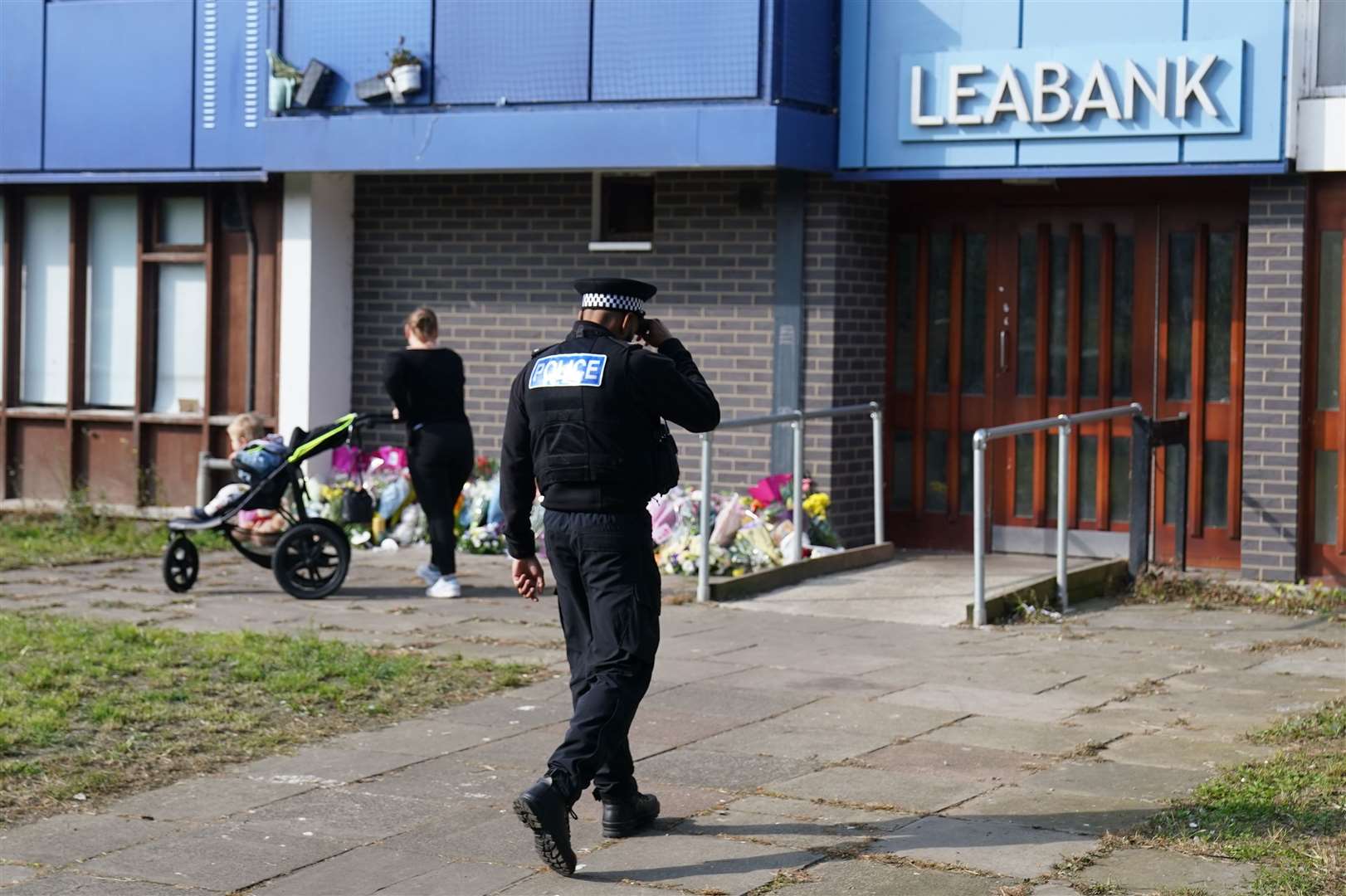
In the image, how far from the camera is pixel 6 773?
7086 millimetres

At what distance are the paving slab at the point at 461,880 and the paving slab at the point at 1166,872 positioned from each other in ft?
5.84

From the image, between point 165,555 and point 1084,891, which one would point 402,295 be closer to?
point 165,555

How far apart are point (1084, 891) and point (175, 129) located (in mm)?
11119

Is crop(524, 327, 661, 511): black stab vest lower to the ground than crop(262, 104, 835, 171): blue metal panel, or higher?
lower

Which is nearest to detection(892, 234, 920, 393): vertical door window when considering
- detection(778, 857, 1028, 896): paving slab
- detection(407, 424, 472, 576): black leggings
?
detection(407, 424, 472, 576): black leggings

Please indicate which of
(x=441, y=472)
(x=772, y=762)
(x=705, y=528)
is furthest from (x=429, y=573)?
(x=772, y=762)

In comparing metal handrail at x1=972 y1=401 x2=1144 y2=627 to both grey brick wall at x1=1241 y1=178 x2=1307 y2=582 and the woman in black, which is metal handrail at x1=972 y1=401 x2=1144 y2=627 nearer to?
grey brick wall at x1=1241 y1=178 x2=1307 y2=582

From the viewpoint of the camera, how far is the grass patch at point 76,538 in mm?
13438

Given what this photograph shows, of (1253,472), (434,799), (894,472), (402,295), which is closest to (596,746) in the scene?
(434,799)

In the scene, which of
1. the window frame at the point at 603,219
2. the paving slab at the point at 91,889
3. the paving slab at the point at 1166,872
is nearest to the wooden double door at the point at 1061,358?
the window frame at the point at 603,219

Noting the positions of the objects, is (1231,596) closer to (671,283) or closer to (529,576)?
(671,283)

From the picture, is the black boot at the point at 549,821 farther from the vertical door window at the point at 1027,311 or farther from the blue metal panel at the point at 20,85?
the blue metal panel at the point at 20,85

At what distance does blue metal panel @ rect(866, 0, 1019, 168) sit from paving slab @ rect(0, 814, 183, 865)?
25.5 ft

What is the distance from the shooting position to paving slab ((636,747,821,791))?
7.07 m
